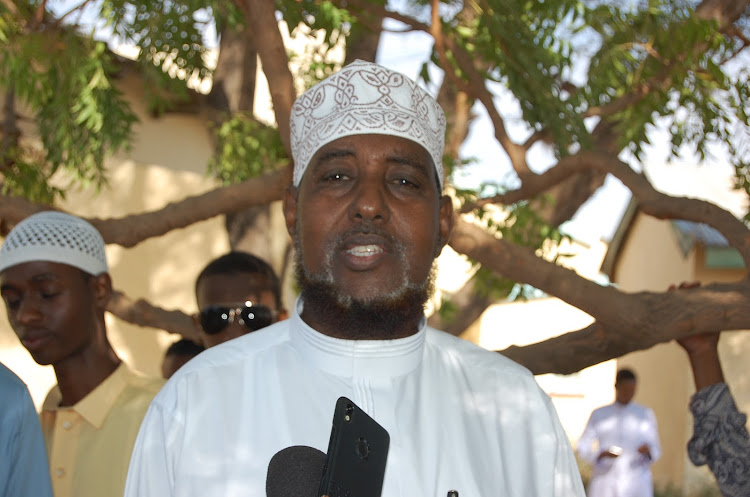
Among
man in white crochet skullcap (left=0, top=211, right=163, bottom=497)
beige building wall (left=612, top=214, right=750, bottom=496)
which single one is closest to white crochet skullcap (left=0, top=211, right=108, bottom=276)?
man in white crochet skullcap (left=0, top=211, right=163, bottom=497)

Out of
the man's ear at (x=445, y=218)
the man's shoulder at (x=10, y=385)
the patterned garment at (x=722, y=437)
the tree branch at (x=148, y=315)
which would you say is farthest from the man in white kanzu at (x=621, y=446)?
the man's shoulder at (x=10, y=385)

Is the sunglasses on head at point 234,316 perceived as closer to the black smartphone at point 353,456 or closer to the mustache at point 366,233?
the mustache at point 366,233

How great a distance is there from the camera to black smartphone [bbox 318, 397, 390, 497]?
181cm

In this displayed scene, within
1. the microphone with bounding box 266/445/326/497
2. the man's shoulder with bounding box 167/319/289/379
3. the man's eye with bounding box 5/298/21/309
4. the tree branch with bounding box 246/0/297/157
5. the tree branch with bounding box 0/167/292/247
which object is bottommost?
the microphone with bounding box 266/445/326/497

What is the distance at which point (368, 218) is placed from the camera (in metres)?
2.25

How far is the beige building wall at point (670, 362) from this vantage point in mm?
10922

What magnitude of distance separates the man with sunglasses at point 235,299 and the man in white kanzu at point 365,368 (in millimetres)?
1709

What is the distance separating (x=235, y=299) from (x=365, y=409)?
7.07ft

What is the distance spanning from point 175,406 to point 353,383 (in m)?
0.44

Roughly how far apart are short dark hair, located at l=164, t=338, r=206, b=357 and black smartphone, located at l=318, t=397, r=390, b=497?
323 cm

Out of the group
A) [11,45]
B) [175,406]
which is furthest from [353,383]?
[11,45]

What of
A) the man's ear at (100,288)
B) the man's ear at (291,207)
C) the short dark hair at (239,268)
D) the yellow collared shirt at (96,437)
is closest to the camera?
the man's ear at (291,207)

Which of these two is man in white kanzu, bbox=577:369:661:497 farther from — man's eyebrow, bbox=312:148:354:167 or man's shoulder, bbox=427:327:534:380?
man's eyebrow, bbox=312:148:354:167

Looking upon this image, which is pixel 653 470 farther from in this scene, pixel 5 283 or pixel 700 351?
pixel 5 283
